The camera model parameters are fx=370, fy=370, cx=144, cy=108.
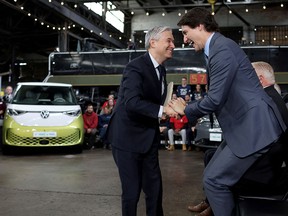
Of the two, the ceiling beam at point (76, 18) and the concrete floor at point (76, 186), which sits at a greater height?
the ceiling beam at point (76, 18)

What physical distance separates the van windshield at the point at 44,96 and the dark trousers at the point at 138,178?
585cm

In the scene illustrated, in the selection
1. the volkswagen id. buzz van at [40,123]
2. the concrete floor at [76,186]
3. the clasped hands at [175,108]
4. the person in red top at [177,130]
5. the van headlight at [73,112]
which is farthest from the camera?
the person in red top at [177,130]

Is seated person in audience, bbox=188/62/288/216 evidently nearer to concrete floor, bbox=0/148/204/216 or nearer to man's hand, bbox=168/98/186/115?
man's hand, bbox=168/98/186/115

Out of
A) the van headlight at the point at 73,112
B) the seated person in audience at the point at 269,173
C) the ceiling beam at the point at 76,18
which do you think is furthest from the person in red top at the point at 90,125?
the seated person in audience at the point at 269,173

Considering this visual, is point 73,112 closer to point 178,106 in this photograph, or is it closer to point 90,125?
point 90,125

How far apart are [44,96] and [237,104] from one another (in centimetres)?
694

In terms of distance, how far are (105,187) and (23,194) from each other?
999 millimetres

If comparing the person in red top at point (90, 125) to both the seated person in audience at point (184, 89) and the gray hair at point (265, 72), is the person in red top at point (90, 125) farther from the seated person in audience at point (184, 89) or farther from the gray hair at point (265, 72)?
the gray hair at point (265, 72)

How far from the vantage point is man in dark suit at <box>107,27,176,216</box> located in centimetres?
256

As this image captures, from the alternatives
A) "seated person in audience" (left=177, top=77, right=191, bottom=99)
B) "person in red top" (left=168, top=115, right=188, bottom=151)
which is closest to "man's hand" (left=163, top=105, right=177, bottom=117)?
"person in red top" (left=168, top=115, right=188, bottom=151)

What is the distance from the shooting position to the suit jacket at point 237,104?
2045mm

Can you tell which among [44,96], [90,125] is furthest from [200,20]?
[90,125]

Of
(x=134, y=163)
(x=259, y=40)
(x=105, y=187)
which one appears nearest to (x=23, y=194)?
(x=105, y=187)

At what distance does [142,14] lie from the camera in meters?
24.9
